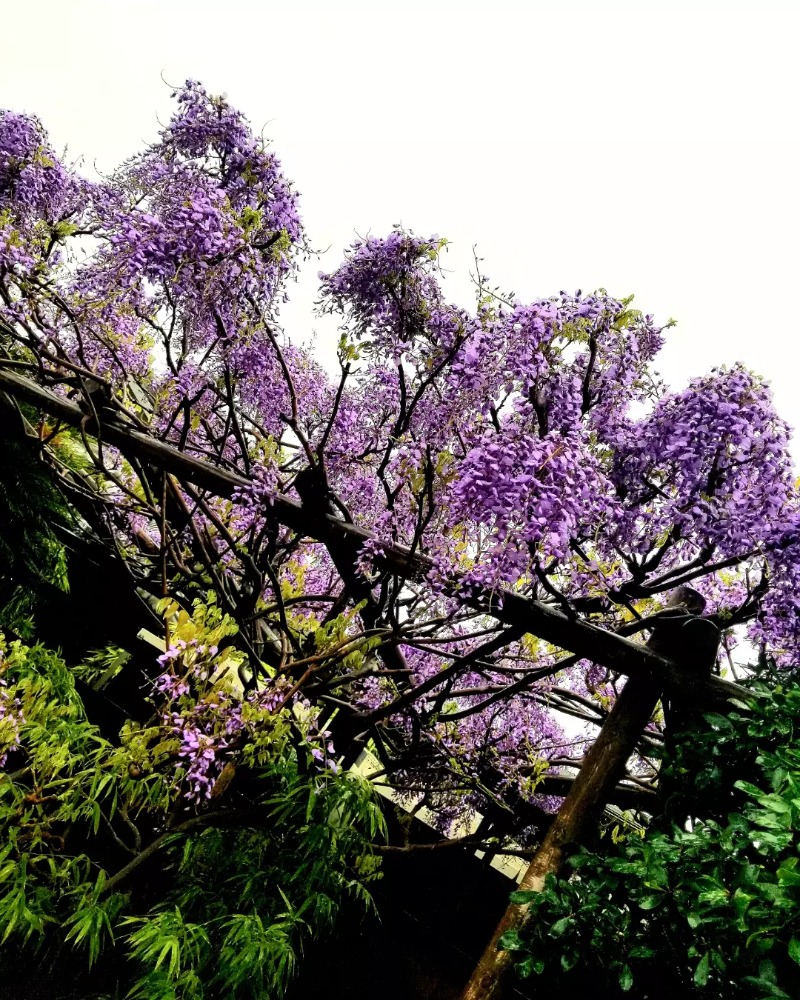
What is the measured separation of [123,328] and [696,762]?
4221 millimetres

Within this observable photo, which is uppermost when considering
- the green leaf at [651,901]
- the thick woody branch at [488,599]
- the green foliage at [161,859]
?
the thick woody branch at [488,599]

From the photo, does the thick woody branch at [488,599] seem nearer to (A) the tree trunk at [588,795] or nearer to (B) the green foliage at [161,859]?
(A) the tree trunk at [588,795]

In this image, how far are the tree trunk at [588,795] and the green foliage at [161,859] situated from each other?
1.00m

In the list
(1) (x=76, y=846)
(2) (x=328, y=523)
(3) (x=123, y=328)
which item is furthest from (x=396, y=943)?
(3) (x=123, y=328)

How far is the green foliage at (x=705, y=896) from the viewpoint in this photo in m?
1.76

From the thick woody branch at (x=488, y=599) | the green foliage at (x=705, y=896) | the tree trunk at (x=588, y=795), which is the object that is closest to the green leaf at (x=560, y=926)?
the green foliage at (x=705, y=896)

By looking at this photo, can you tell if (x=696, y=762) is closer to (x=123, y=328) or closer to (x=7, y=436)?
(x=7, y=436)

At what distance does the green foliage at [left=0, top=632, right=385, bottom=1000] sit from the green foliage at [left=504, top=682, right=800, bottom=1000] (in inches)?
48.4

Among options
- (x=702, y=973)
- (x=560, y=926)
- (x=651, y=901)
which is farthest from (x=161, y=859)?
(x=702, y=973)

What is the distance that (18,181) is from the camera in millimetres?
4641

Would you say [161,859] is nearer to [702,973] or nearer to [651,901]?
[651,901]

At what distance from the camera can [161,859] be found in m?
3.49

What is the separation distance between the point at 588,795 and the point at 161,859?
85.7 inches

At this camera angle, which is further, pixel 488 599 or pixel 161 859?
pixel 161 859
